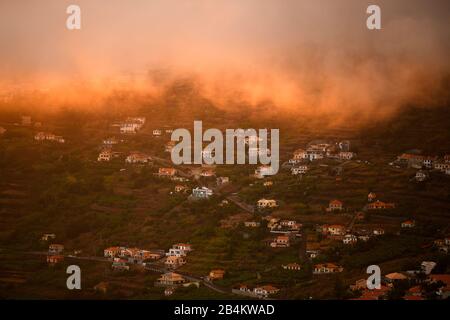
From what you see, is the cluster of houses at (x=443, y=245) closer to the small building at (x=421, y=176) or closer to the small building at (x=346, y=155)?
the small building at (x=421, y=176)

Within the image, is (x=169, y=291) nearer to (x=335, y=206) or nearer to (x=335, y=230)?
(x=335, y=230)

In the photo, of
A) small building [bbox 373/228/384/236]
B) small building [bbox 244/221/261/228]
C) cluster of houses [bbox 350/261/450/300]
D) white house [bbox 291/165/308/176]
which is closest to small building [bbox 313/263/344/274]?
cluster of houses [bbox 350/261/450/300]

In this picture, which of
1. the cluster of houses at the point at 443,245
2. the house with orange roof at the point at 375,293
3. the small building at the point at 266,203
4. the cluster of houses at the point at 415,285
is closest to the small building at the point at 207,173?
the small building at the point at 266,203

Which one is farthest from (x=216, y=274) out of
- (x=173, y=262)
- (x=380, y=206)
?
(x=380, y=206)

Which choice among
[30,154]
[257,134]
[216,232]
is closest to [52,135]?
[30,154]

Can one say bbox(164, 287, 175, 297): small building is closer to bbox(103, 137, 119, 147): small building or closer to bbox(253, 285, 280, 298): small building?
bbox(253, 285, 280, 298): small building

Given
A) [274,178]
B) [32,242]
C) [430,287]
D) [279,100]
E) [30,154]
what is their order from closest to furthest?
[430,287], [32,242], [274,178], [30,154], [279,100]

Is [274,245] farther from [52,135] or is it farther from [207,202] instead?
[52,135]
